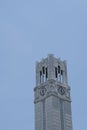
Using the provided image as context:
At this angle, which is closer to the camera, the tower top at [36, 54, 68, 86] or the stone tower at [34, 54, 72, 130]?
the stone tower at [34, 54, 72, 130]

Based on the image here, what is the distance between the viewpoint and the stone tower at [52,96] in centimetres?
16268

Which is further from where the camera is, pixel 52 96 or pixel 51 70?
pixel 51 70

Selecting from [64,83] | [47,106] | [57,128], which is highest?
[64,83]

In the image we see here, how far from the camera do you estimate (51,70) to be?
6845 inches

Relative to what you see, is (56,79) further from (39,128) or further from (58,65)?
(39,128)

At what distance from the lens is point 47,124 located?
529ft

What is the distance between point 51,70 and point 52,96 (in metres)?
13.7

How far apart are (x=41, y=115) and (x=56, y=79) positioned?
18.9 metres

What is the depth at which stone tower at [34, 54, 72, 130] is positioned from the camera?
162675mm

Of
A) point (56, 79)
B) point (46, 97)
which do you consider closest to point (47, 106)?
point (46, 97)

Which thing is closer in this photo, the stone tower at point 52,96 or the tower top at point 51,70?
the stone tower at point 52,96

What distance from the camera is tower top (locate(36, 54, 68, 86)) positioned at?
6890 inches

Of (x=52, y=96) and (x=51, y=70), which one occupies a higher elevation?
(x=51, y=70)

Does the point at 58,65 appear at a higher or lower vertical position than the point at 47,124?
higher
